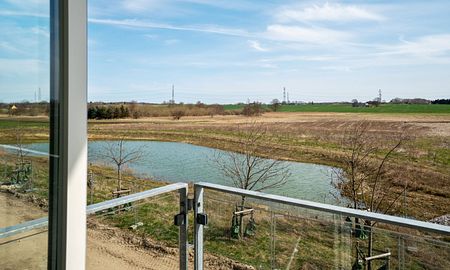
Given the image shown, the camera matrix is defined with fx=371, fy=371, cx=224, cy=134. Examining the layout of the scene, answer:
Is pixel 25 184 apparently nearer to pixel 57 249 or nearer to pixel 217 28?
pixel 57 249

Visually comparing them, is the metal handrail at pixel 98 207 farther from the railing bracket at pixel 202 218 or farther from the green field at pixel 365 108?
the green field at pixel 365 108

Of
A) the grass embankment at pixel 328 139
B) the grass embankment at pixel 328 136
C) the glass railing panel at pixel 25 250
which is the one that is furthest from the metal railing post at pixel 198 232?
the grass embankment at pixel 328 139

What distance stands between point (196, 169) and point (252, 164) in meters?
0.84

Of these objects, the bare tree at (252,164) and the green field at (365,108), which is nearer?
the green field at (365,108)

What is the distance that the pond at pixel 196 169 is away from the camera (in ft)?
16.1

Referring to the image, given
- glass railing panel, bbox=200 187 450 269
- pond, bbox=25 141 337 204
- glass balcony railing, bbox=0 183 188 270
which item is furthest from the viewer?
pond, bbox=25 141 337 204

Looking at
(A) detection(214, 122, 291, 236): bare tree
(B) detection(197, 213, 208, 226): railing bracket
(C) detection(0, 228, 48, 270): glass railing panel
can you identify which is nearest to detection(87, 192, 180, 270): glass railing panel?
(B) detection(197, 213, 208, 226): railing bracket

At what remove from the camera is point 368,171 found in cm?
478

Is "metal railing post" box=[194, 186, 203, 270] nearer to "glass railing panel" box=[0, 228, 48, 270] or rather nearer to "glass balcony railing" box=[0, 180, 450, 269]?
"glass balcony railing" box=[0, 180, 450, 269]

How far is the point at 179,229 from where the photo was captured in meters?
1.78

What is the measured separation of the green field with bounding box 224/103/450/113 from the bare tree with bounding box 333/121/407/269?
0.70 feet

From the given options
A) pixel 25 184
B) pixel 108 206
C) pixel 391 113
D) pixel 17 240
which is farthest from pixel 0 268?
pixel 391 113

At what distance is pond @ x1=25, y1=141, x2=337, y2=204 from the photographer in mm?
4902

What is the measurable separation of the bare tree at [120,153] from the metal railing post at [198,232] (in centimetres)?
389
